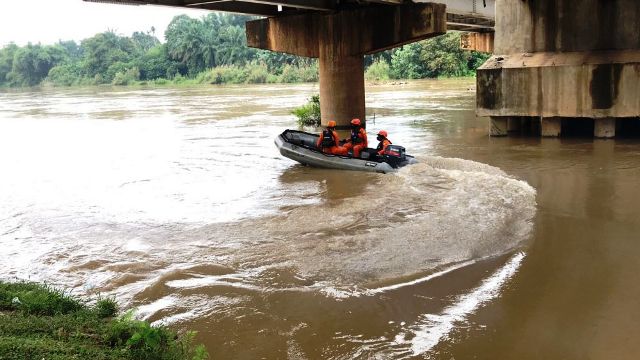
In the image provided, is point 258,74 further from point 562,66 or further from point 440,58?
point 562,66

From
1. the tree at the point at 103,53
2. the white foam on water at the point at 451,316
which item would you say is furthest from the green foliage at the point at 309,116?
the tree at the point at 103,53

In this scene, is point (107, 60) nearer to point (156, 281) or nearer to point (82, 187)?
point (82, 187)

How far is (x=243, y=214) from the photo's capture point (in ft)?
34.5

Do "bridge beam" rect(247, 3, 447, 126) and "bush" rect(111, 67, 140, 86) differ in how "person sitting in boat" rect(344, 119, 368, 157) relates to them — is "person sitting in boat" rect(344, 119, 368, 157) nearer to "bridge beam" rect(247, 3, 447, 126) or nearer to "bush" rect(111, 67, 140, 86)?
"bridge beam" rect(247, 3, 447, 126)

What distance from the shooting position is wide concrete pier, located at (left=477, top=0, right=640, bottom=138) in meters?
15.5

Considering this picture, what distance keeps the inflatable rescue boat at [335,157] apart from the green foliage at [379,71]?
44882mm

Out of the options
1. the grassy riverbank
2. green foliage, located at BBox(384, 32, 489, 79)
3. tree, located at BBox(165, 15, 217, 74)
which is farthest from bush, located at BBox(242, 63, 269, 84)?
the grassy riverbank

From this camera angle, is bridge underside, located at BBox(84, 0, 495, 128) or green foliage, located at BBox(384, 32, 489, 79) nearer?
bridge underside, located at BBox(84, 0, 495, 128)

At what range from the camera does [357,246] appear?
8.39 metres

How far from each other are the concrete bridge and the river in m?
1.10

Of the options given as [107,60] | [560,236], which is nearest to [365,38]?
[560,236]

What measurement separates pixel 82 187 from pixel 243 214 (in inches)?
193

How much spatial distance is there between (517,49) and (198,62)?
71.1m

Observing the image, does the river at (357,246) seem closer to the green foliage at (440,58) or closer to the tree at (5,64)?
the green foliage at (440,58)
